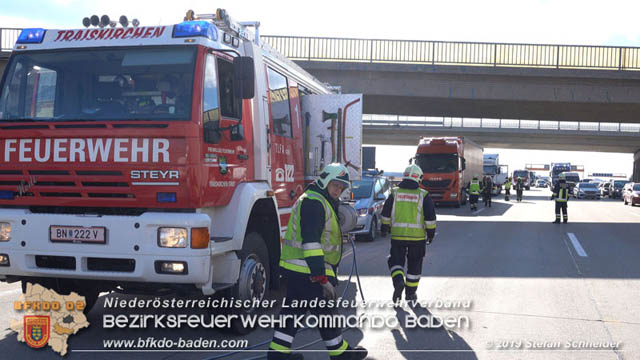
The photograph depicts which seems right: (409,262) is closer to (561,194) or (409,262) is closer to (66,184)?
(66,184)

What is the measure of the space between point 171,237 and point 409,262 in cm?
351

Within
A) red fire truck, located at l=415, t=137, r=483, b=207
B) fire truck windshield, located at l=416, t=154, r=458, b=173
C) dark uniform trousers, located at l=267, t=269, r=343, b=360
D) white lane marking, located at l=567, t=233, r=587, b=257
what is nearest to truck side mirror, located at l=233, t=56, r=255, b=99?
dark uniform trousers, located at l=267, t=269, r=343, b=360

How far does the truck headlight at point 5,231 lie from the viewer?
585 centimetres

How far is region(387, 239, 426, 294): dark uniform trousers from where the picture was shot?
7859 mm

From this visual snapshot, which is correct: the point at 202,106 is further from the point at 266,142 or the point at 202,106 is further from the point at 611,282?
the point at 611,282

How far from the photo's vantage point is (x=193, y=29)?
6.02 meters

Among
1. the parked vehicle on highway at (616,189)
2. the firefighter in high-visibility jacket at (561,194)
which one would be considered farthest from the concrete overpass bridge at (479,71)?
the parked vehicle on highway at (616,189)

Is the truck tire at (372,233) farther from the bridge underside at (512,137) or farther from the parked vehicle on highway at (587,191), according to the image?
the parked vehicle on highway at (587,191)

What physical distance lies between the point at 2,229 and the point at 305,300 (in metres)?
3.10

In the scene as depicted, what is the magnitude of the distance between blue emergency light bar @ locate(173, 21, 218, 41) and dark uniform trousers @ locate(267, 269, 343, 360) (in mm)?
2529

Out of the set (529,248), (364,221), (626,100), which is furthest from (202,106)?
(626,100)

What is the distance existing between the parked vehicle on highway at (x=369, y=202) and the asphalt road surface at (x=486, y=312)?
1183 millimetres

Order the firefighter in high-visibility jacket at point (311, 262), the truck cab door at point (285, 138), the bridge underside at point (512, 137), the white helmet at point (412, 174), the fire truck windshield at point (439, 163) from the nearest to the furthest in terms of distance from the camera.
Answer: the firefighter in high-visibility jacket at point (311, 262) → the truck cab door at point (285, 138) → the white helmet at point (412, 174) → the fire truck windshield at point (439, 163) → the bridge underside at point (512, 137)

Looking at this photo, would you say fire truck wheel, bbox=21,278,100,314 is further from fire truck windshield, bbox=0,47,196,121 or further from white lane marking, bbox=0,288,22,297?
white lane marking, bbox=0,288,22,297
